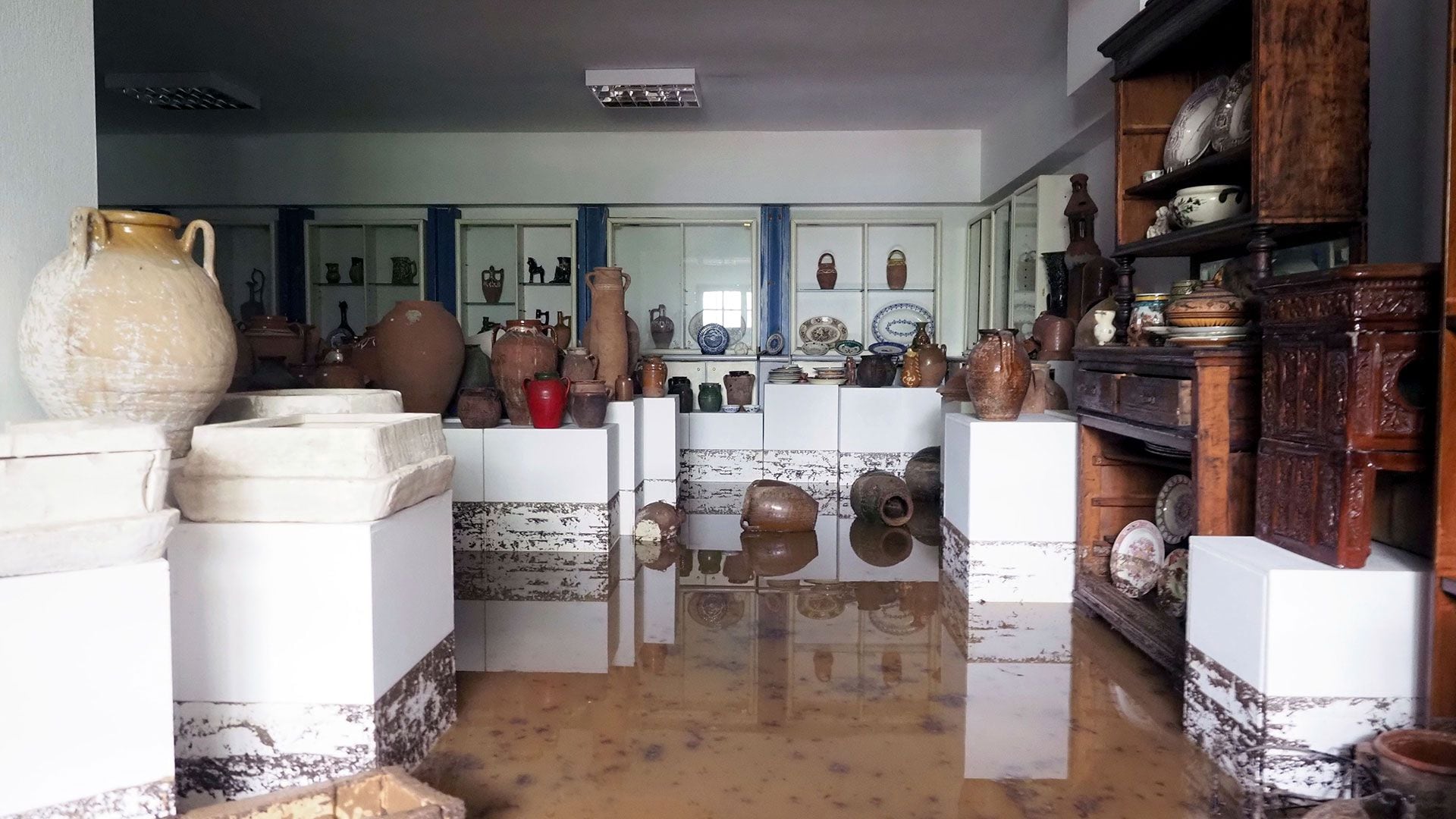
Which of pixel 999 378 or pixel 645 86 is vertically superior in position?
pixel 645 86

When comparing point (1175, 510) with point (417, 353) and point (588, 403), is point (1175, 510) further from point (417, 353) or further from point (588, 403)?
point (417, 353)

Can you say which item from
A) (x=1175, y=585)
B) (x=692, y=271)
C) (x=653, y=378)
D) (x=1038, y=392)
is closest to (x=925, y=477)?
(x=653, y=378)

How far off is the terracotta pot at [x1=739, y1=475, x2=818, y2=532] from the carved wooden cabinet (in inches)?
107

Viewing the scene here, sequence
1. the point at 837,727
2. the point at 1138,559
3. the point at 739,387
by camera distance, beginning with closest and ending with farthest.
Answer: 1. the point at 837,727
2. the point at 1138,559
3. the point at 739,387

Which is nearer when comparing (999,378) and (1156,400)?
(1156,400)

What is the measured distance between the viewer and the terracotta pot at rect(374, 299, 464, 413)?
4.59 m

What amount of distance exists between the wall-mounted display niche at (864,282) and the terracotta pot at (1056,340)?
110 inches

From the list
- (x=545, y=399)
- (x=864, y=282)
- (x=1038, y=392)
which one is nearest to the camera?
(x=1038, y=392)

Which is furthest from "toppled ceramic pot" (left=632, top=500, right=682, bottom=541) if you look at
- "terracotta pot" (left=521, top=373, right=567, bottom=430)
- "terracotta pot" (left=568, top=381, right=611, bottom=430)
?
"terracotta pot" (left=521, top=373, right=567, bottom=430)

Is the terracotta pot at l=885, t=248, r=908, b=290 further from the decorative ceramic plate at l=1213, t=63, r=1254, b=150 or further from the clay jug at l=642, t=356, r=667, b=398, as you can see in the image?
the decorative ceramic plate at l=1213, t=63, r=1254, b=150

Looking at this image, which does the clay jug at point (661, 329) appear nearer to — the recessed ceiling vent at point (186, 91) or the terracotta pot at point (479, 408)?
the terracotta pot at point (479, 408)

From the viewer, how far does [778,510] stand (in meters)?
4.59

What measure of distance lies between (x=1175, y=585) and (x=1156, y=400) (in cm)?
62

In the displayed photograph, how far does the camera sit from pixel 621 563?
13.3 feet
